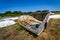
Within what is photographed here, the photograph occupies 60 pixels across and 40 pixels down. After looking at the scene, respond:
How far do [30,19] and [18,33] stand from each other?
3020 millimetres

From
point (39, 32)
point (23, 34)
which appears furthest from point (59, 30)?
point (23, 34)

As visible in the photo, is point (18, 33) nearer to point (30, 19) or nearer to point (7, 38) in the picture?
point (7, 38)

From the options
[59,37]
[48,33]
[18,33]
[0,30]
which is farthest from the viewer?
[0,30]

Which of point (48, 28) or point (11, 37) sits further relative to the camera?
point (48, 28)

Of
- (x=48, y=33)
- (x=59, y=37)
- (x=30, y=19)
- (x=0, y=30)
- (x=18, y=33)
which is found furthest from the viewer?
(x=30, y=19)

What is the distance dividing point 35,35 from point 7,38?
1.73 meters

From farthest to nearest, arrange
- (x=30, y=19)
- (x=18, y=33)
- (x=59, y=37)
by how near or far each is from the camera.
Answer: (x=30, y=19) → (x=18, y=33) → (x=59, y=37)

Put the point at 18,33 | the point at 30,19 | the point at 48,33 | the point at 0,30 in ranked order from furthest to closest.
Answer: the point at 30,19
the point at 0,30
the point at 18,33
the point at 48,33

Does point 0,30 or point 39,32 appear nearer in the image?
point 39,32

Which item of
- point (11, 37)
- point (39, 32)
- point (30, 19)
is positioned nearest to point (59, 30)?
point (39, 32)

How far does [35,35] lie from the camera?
8203mm

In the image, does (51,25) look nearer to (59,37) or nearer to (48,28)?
(48,28)

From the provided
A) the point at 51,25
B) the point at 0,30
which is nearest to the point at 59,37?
the point at 51,25

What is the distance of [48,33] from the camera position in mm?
8648
